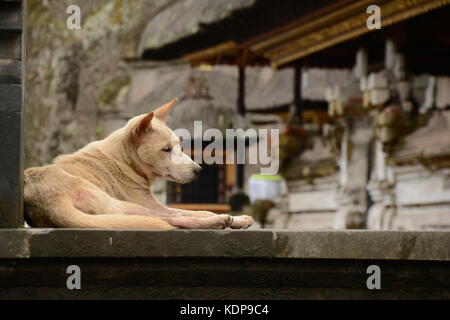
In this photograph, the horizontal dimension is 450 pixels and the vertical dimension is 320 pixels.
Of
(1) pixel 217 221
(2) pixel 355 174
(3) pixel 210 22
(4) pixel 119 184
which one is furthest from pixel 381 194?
(1) pixel 217 221

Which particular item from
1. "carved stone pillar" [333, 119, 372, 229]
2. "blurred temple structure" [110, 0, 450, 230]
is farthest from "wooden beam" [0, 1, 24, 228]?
"carved stone pillar" [333, 119, 372, 229]

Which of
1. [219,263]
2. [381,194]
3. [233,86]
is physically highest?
[233,86]

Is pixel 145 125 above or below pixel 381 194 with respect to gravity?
above

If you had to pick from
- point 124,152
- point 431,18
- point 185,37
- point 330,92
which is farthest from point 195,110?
point 124,152

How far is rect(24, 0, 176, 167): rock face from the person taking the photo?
111ft

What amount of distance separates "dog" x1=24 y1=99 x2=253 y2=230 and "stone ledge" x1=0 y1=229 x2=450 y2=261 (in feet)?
1.02

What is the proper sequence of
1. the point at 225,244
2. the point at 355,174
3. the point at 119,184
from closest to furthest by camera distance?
the point at 225,244 → the point at 119,184 → the point at 355,174

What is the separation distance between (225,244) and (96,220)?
65 centimetres

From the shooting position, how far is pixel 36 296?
4.00 meters

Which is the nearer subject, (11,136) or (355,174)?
(11,136)

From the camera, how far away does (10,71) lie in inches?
163

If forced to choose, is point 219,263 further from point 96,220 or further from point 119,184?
point 119,184

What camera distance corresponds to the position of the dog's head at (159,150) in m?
5.13
